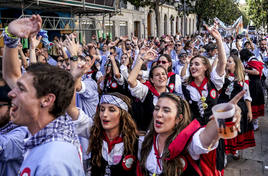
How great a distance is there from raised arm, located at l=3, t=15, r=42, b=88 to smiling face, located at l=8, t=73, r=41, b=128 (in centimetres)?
79

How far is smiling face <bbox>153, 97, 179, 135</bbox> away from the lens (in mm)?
2406

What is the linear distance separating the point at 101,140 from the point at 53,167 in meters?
1.35

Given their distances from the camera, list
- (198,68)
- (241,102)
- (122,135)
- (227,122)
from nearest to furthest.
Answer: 1. (227,122)
2. (122,135)
3. (198,68)
4. (241,102)

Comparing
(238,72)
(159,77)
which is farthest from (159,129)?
(238,72)

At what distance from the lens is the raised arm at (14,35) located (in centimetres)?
Result: 225

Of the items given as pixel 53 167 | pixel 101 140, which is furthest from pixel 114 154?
pixel 53 167

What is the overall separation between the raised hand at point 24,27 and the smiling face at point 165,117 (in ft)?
4.25

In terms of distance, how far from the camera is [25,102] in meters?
1.58

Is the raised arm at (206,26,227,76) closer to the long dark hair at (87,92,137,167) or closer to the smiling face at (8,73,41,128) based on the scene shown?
the long dark hair at (87,92,137,167)

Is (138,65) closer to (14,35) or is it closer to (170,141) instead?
(170,141)

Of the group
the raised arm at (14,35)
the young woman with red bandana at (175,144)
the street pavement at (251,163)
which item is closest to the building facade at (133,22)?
the street pavement at (251,163)

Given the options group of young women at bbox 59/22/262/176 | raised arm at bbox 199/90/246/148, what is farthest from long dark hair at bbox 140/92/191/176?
raised arm at bbox 199/90/246/148

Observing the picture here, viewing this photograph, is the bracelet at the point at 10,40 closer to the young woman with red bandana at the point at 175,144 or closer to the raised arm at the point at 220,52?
the young woman with red bandana at the point at 175,144

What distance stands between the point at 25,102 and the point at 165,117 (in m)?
1.26
